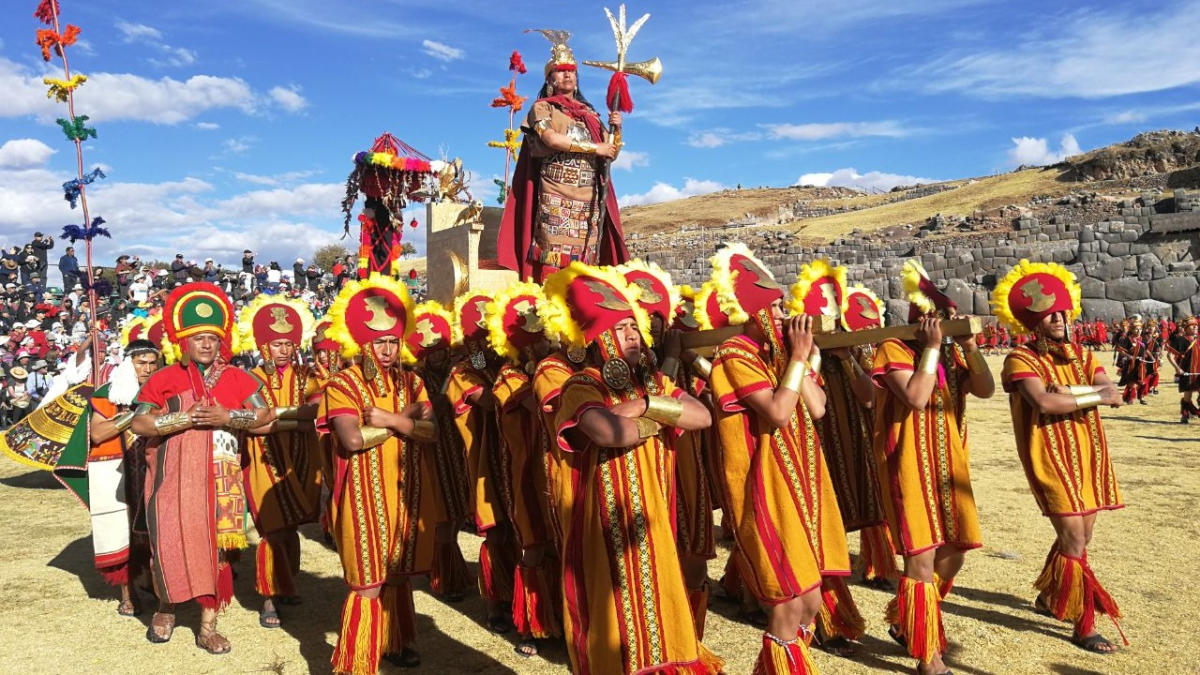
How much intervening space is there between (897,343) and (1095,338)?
83.2ft

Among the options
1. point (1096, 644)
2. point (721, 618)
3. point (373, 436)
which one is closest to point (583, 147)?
point (373, 436)

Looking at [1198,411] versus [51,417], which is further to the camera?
[1198,411]

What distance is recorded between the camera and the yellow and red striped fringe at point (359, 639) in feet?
13.9

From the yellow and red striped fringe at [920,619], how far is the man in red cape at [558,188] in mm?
3752

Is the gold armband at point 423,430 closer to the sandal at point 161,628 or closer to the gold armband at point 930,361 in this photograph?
the sandal at point 161,628

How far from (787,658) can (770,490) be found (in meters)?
0.70

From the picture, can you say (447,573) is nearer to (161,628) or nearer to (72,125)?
(161,628)

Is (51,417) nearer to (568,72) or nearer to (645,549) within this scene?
(568,72)

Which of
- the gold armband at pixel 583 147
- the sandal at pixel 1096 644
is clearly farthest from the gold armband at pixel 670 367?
the gold armband at pixel 583 147

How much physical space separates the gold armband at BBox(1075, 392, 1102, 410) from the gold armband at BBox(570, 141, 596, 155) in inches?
158

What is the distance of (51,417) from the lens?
26.4 feet

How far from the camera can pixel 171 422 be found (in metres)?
4.64

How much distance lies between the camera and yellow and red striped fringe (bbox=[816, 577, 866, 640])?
468 cm

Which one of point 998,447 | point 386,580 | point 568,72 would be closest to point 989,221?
point 998,447
